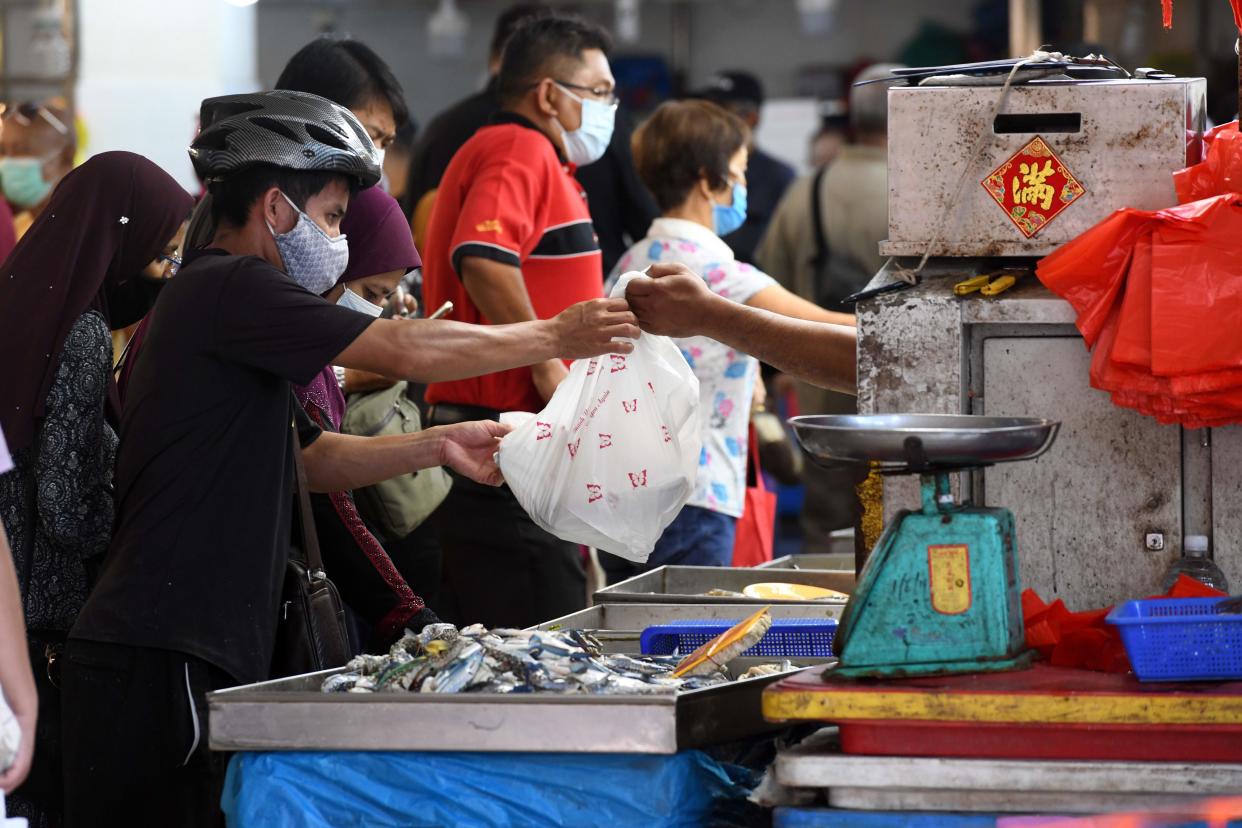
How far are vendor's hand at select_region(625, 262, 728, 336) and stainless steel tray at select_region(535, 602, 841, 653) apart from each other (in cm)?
50

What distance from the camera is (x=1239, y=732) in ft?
6.27

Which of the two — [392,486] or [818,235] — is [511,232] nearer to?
[392,486]

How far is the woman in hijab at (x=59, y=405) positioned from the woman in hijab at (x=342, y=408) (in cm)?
42

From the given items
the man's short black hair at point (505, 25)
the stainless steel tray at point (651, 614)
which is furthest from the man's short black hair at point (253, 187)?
the man's short black hair at point (505, 25)

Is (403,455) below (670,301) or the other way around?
below

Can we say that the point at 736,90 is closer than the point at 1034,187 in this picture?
No

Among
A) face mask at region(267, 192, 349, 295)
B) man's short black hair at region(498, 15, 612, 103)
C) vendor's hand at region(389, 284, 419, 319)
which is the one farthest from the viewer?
man's short black hair at region(498, 15, 612, 103)

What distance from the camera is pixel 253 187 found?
8.37 ft

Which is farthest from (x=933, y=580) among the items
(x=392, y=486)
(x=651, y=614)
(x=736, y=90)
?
(x=736, y=90)

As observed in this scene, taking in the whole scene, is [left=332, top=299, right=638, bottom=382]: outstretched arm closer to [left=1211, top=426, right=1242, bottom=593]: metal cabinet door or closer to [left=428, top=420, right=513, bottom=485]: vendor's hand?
[left=428, top=420, right=513, bottom=485]: vendor's hand

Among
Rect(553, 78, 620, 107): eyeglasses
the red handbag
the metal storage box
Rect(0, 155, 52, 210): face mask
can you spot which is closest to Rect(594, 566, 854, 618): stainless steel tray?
the red handbag

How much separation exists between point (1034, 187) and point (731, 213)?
7.19 ft

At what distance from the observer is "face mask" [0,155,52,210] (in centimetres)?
619

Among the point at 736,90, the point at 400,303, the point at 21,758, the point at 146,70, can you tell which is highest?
the point at 146,70
